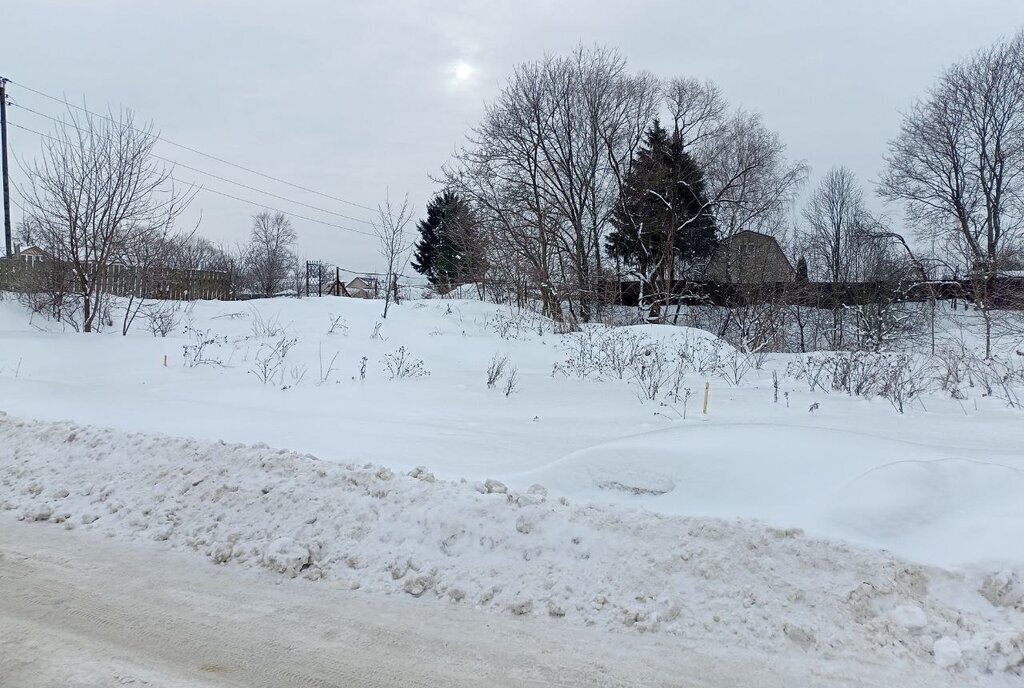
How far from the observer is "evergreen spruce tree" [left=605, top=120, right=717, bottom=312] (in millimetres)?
31734

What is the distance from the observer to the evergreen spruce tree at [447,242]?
87.4ft

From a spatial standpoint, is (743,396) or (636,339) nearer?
(743,396)

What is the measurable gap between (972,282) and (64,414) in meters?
23.2

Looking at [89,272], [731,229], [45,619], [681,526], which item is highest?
[731,229]

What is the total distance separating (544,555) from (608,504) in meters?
0.76

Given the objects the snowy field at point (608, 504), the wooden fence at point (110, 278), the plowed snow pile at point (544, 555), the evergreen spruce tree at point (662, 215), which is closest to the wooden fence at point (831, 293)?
the evergreen spruce tree at point (662, 215)

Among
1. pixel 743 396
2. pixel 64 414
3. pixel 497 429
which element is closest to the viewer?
pixel 497 429

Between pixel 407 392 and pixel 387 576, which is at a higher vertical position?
pixel 407 392

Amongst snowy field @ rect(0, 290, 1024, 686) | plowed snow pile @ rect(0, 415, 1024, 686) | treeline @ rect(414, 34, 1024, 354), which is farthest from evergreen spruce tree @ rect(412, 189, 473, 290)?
plowed snow pile @ rect(0, 415, 1024, 686)

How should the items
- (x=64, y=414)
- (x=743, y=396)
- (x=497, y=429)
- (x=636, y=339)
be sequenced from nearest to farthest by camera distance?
(x=497, y=429) → (x=64, y=414) → (x=743, y=396) → (x=636, y=339)

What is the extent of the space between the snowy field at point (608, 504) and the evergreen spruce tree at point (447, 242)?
18096 mm

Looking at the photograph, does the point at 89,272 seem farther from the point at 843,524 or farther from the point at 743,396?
the point at 843,524

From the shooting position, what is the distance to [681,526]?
440cm

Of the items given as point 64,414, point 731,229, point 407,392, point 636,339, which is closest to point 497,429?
point 407,392
